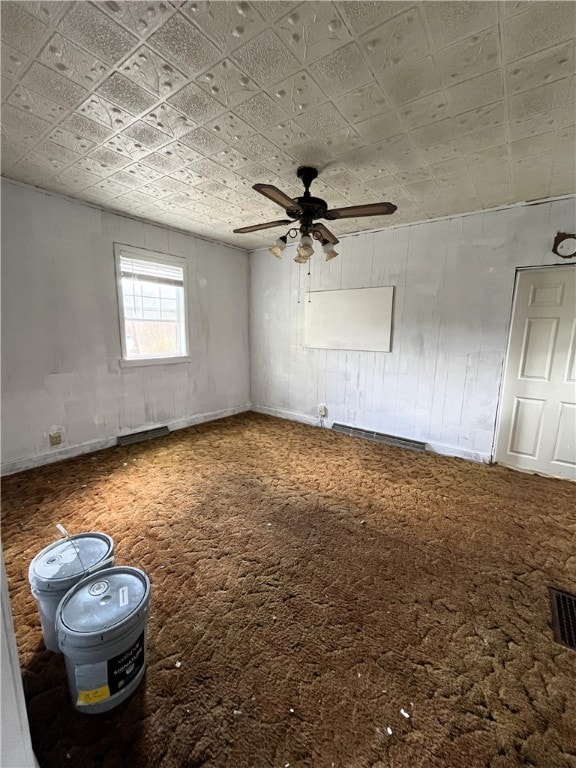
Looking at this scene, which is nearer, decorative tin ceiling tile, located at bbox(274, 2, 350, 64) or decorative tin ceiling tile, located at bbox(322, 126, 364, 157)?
decorative tin ceiling tile, located at bbox(274, 2, 350, 64)

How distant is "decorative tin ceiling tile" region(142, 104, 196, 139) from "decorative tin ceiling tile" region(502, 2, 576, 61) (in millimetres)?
1642

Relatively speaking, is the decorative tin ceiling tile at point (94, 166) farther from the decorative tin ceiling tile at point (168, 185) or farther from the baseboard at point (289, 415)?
the baseboard at point (289, 415)

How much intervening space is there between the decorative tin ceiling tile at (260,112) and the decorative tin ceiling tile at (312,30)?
0.34 metres

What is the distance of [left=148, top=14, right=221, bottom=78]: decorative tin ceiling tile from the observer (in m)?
1.35

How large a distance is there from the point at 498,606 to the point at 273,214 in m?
3.73

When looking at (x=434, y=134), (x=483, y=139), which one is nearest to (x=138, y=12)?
(x=434, y=134)

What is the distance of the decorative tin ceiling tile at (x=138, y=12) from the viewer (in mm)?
1258

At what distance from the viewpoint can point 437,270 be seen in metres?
3.54

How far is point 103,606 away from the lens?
3.92 feet

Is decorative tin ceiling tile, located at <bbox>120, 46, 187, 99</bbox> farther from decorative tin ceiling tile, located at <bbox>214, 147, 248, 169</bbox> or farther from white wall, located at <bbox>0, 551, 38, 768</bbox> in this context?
Result: white wall, located at <bbox>0, 551, 38, 768</bbox>

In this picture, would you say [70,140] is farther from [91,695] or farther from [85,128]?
[91,695]

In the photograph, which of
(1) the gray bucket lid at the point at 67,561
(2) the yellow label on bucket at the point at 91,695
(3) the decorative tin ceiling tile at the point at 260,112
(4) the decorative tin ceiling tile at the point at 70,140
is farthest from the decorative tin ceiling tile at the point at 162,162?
(2) the yellow label on bucket at the point at 91,695

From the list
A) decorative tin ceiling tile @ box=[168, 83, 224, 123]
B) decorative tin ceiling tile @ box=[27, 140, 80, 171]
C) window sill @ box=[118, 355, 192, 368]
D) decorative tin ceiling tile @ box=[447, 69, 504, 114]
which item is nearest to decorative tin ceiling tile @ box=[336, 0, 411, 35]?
decorative tin ceiling tile @ box=[447, 69, 504, 114]

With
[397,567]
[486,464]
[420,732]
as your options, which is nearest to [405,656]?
[420,732]
